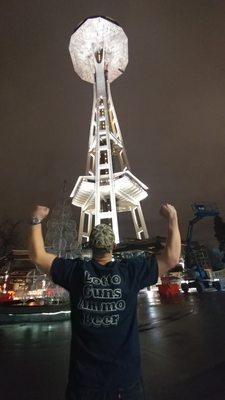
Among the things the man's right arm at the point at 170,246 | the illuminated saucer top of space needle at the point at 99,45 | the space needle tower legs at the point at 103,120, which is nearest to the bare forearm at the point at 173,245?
the man's right arm at the point at 170,246

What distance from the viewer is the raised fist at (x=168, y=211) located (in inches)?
106

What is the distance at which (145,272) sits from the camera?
2.37 m

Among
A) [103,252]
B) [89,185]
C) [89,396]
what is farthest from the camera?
[89,185]

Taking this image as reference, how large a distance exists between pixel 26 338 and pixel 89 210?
6887 centimetres

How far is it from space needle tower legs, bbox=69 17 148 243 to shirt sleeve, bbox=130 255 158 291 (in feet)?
215

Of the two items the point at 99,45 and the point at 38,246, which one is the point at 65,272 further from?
the point at 99,45

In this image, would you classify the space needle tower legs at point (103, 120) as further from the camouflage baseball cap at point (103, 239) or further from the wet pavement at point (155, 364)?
the camouflage baseball cap at point (103, 239)

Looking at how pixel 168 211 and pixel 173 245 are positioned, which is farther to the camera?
pixel 168 211

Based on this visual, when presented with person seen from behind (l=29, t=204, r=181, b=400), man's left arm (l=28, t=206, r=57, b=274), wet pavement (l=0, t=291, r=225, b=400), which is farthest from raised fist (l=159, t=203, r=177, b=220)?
wet pavement (l=0, t=291, r=225, b=400)

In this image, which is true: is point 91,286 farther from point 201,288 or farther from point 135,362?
point 201,288

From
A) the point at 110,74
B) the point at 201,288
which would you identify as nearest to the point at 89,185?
the point at 110,74

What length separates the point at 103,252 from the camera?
2.36 meters

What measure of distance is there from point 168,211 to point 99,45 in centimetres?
8768

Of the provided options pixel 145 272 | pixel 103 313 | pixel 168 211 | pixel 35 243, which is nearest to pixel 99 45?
pixel 168 211
